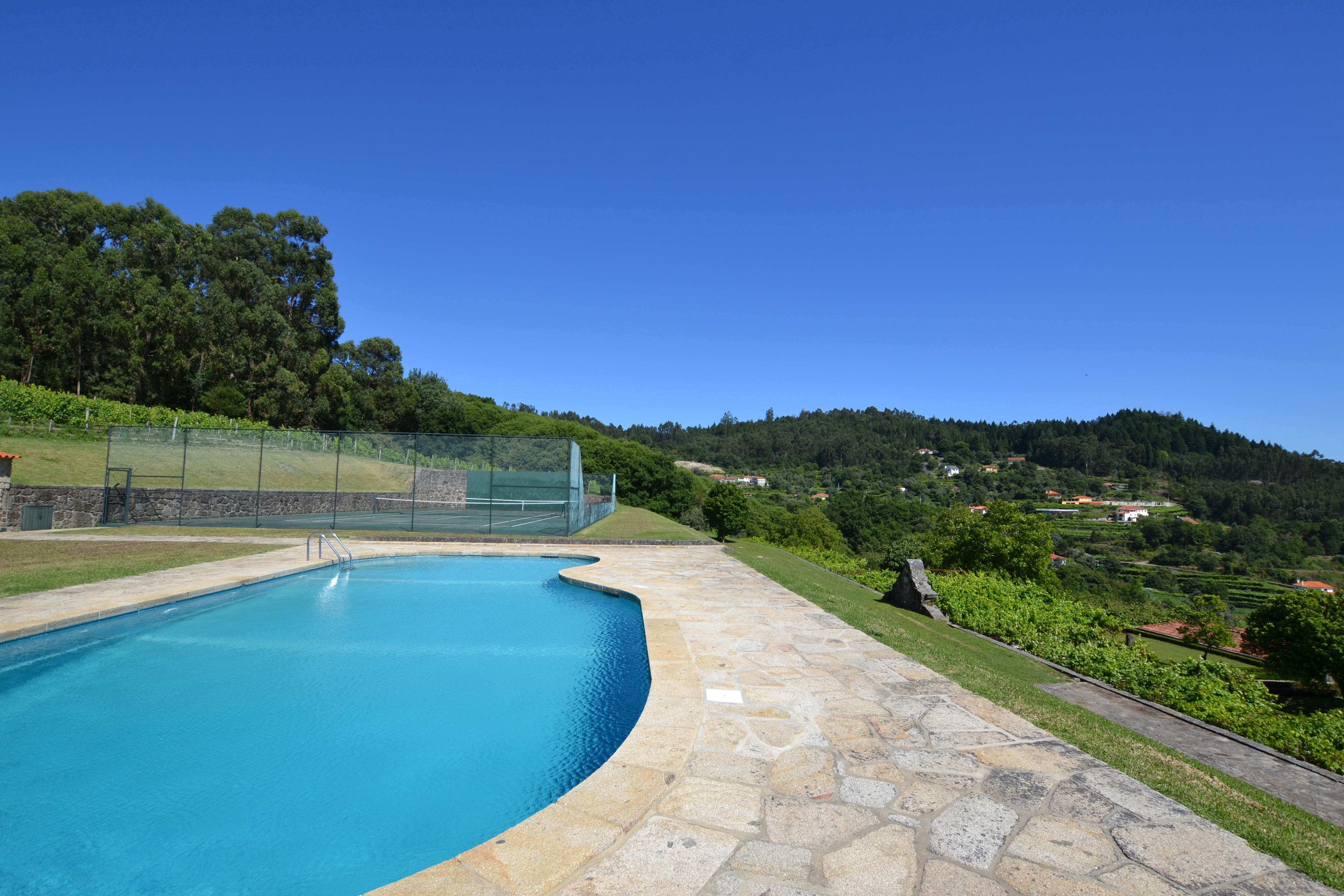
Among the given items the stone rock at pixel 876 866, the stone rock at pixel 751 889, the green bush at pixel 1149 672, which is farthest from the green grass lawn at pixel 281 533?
the stone rock at pixel 751 889

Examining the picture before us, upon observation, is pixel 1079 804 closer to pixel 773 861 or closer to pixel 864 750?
pixel 864 750

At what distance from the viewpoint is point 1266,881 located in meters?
2.24

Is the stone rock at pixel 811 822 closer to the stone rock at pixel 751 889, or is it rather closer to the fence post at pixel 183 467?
the stone rock at pixel 751 889

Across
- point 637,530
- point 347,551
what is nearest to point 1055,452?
point 637,530

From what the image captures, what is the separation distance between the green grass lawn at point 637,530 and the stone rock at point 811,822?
44.0 feet

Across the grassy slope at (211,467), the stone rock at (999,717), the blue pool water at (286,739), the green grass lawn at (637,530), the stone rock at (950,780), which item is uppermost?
the grassy slope at (211,467)

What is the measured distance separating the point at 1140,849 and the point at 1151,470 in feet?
374

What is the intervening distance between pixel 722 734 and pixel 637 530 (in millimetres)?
18248

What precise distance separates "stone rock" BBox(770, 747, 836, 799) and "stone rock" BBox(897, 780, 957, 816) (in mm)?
321

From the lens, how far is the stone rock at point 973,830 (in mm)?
2361

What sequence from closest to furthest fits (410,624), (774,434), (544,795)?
(544,795)
(410,624)
(774,434)

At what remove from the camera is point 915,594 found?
35.2 ft

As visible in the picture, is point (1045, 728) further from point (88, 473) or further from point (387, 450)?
point (88, 473)

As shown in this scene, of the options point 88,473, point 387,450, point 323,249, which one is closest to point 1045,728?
point 387,450
